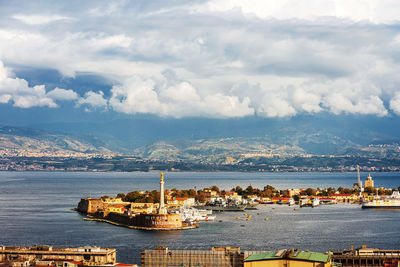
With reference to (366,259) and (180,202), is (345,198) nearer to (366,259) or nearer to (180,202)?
(180,202)

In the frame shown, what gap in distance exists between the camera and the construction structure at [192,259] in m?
34.6

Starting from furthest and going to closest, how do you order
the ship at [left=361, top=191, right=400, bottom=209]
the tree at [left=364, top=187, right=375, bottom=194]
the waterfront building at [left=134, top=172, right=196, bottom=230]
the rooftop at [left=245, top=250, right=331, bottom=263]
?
the tree at [left=364, top=187, right=375, bottom=194], the ship at [left=361, top=191, right=400, bottom=209], the waterfront building at [left=134, top=172, right=196, bottom=230], the rooftop at [left=245, top=250, right=331, bottom=263]

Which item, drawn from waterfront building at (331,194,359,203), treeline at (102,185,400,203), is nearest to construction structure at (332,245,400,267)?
treeline at (102,185,400,203)

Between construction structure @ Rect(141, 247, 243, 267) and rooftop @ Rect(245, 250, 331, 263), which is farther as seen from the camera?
construction structure @ Rect(141, 247, 243, 267)

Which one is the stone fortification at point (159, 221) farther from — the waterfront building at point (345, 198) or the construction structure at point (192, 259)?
the waterfront building at point (345, 198)

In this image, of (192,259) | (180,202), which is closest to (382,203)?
(180,202)

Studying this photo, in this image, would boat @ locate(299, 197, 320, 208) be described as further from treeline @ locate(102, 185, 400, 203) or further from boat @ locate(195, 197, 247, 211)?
boat @ locate(195, 197, 247, 211)

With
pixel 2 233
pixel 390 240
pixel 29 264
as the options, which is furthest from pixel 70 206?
pixel 29 264

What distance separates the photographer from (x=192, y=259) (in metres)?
→ 34.9

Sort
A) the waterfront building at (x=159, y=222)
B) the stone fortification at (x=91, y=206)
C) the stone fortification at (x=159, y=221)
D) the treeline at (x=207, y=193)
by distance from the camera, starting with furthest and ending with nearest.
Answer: the treeline at (x=207, y=193)
the stone fortification at (x=91, y=206)
the stone fortification at (x=159, y=221)
the waterfront building at (x=159, y=222)

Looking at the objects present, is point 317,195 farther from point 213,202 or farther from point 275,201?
point 213,202

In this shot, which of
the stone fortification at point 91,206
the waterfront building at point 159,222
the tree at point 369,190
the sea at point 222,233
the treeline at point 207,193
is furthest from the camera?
the tree at point 369,190

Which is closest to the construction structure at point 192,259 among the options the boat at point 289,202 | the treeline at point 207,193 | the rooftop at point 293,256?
the rooftop at point 293,256

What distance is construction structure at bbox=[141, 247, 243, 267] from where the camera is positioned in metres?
34.6
